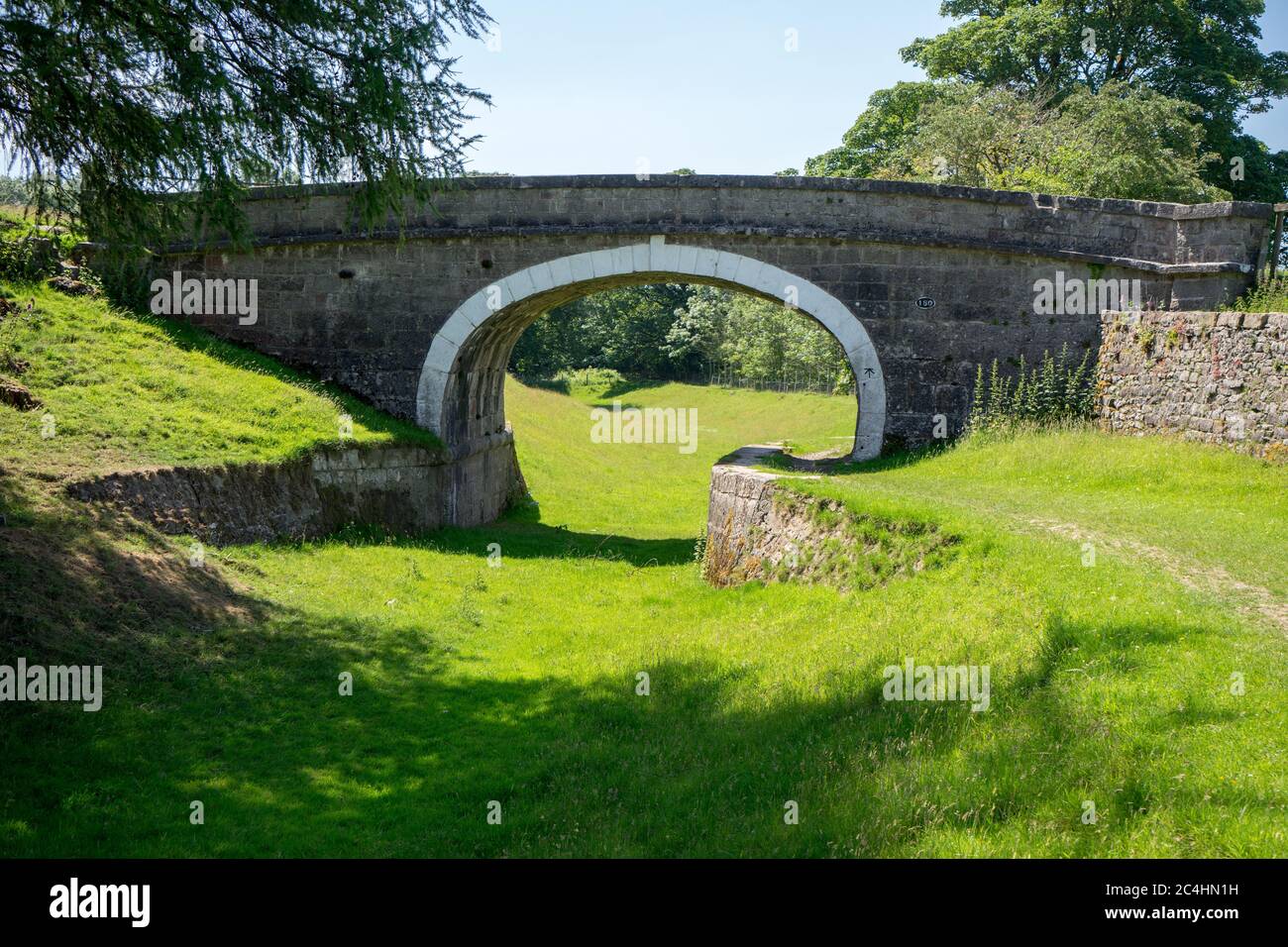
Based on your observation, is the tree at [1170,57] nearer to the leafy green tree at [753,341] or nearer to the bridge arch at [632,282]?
the leafy green tree at [753,341]

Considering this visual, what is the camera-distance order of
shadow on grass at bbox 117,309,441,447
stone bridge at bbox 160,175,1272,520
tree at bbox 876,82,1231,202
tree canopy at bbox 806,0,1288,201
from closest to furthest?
shadow on grass at bbox 117,309,441,447, stone bridge at bbox 160,175,1272,520, tree at bbox 876,82,1231,202, tree canopy at bbox 806,0,1288,201

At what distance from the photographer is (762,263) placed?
14.7 meters

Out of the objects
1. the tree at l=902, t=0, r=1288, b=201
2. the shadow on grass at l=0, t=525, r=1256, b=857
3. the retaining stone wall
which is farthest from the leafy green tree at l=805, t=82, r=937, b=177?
the shadow on grass at l=0, t=525, r=1256, b=857

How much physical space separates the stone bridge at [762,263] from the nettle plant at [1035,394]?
8.1 inches

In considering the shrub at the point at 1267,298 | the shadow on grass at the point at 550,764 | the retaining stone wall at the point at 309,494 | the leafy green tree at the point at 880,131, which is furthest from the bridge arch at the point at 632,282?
the leafy green tree at the point at 880,131

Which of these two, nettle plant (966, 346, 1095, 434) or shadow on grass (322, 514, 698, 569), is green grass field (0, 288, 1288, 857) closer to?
shadow on grass (322, 514, 698, 569)

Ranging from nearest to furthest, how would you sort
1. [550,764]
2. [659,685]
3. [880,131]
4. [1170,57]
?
1. [550,764]
2. [659,685]
3. [1170,57]
4. [880,131]

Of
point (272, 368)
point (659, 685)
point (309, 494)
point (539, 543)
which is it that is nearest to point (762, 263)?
point (539, 543)

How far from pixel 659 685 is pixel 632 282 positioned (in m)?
9.65

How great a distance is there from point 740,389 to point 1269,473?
34.3 meters

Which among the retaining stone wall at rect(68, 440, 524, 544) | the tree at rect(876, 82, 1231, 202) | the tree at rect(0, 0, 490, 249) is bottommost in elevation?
the retaining stone wall at rect(68, 440, 524, 544)

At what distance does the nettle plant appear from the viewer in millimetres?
13891

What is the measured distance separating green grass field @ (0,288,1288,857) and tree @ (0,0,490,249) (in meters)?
2.67

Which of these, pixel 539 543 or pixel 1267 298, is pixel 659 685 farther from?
pixel 1267 298
